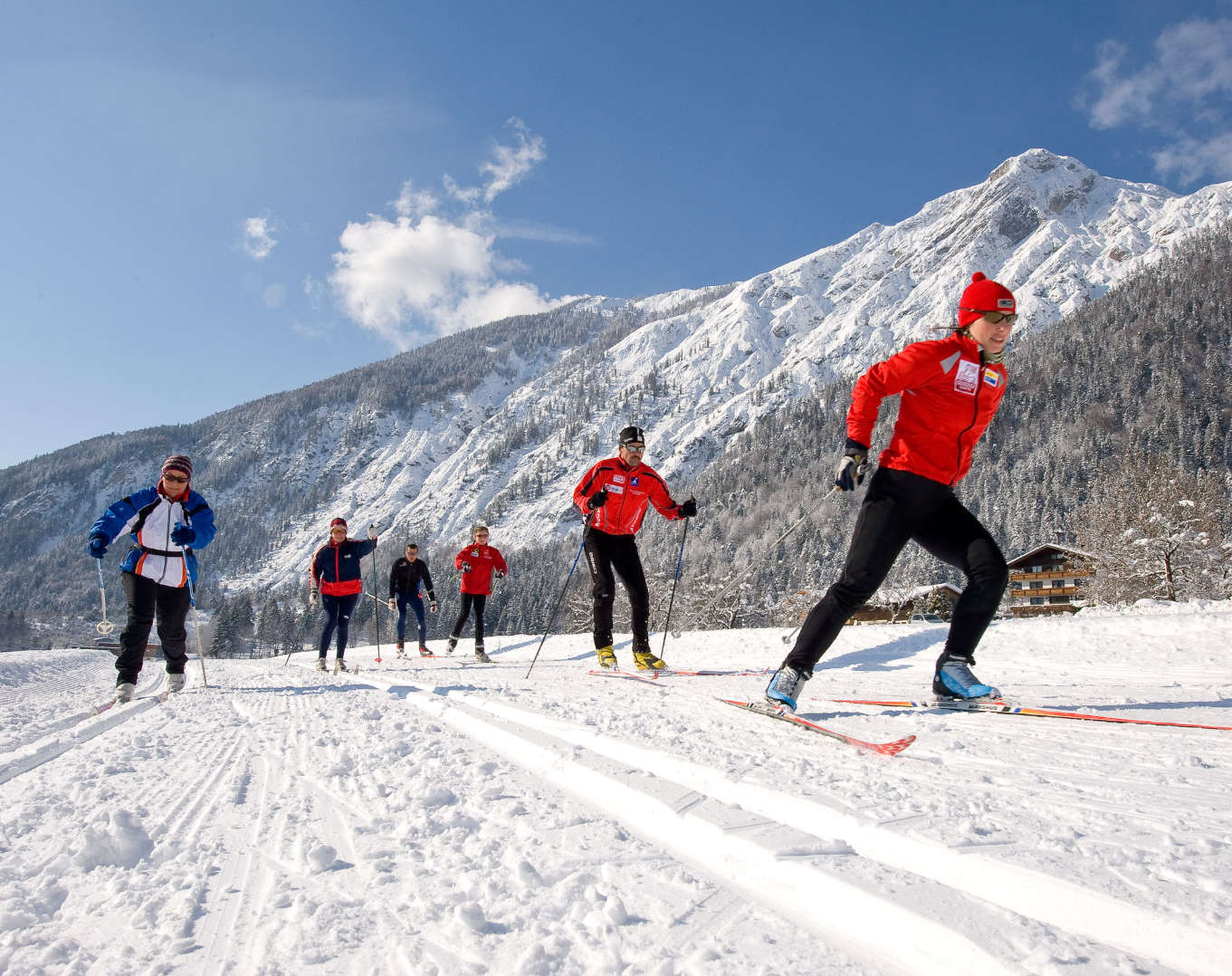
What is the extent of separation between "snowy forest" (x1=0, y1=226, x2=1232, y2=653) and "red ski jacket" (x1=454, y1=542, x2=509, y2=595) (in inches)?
1028

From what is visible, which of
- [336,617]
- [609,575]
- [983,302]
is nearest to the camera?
[983,302]

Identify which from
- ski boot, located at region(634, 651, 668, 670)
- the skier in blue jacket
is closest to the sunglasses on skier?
ski boot, located at region(634, 651, 668, 670)

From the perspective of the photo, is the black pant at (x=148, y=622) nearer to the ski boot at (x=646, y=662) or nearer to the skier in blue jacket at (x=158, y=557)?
the skier in blue jacket at (x=158, y=557)

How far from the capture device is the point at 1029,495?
3519 inches

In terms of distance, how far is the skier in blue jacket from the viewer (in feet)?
17.7

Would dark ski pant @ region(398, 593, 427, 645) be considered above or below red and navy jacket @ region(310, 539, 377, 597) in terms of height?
below

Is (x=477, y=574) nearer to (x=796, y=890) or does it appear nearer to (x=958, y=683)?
(x=958, y=683)

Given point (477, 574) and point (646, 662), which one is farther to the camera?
point (477, 574)

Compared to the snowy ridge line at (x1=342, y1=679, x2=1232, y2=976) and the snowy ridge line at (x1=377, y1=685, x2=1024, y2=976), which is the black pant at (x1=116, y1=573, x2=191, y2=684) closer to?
the snowy ridge line at (x1=377, y1=685, x2=1024, y2=976)

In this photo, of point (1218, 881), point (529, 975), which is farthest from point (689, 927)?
point (1218, 881)

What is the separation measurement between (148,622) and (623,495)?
14.1ft

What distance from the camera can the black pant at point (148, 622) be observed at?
543cm

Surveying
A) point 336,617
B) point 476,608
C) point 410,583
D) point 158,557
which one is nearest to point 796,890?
point 158,557

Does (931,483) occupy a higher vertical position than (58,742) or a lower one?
higher
